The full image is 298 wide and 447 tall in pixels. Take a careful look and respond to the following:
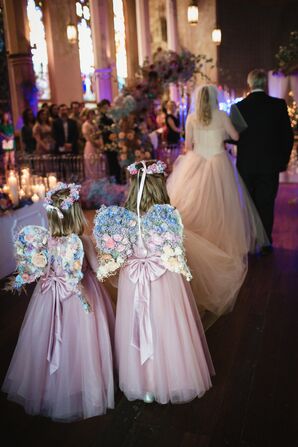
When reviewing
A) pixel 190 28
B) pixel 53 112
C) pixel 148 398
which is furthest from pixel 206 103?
pixel 190 28

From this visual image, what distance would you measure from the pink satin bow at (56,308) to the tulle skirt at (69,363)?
0.03 metres

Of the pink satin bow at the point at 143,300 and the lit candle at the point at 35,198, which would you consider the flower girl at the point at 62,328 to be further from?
the lit candle at the point at 35,198

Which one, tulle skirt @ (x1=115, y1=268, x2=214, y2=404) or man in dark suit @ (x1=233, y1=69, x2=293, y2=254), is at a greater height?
man in dark suit @ (x1=233, y1=69, x2=293, y2=254)

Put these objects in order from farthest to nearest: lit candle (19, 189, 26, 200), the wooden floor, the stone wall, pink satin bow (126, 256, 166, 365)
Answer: the stone wall, lit candle (19, 189, 26, 200), pink satin bow (126, 256, 166, 365), the wooden floor

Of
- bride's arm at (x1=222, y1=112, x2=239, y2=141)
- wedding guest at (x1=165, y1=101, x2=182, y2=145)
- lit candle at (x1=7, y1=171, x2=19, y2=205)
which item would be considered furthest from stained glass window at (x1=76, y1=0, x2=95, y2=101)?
bride's arm at (x1=222, y1=112, x2=239, y2=141)

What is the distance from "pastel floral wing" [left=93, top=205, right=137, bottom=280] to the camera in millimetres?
2361

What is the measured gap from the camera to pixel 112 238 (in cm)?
236

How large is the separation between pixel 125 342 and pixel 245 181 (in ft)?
9.69

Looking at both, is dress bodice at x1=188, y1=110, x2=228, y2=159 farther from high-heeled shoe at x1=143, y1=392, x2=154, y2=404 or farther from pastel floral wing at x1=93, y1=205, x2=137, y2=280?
high-heeled shoe at x1=143, y1=392, x2=154, y2=404

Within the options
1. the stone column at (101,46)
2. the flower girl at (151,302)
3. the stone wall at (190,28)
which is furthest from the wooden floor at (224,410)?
the stone wall at (190,28)

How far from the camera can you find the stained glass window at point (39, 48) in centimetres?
1335

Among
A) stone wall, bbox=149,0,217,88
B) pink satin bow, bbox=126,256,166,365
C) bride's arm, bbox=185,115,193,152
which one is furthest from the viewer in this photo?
stone wall, bbox=149,0,217,88

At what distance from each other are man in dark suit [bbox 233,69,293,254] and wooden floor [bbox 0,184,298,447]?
5.44 feet

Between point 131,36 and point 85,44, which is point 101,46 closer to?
point 85,44
